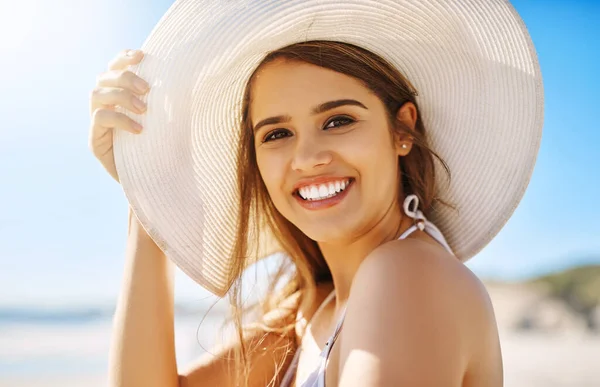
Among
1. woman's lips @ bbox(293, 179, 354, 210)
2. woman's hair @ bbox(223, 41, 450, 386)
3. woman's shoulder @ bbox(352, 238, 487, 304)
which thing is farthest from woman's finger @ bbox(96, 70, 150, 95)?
woman's shoulder @ bbox(352, 238, 487, 304)

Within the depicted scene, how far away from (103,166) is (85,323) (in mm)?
14831

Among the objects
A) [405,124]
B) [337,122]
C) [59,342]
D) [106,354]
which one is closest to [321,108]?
[337,122]

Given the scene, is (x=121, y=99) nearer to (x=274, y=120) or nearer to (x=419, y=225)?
Answer: (x=274, y=120)

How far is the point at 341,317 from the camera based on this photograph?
208cm

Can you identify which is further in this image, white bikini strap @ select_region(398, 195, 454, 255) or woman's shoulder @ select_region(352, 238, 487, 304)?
white bikini strap @ select_region(398, 195, 454, 255)

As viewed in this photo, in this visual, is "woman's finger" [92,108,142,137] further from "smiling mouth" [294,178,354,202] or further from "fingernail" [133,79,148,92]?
"smiling mouth" [294,178,354,202]

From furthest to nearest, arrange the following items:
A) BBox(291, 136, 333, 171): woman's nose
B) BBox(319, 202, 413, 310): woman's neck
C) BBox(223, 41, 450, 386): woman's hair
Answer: BBox(319, 202, 413, 310): woman's neck, BBox(223, 41, 450, 386): woman's hair, BBox(291, 136, 333, 171): woman's nose

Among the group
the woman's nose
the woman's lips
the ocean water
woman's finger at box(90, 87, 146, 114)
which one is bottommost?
the woman's lips

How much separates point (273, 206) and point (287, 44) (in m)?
0.77

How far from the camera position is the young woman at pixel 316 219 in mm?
1733

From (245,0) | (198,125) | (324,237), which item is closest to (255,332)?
(324,237)

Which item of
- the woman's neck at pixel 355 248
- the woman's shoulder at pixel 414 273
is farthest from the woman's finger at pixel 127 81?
the woman's shoulder at pixel 414 273

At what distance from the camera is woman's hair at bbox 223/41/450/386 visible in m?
2.21

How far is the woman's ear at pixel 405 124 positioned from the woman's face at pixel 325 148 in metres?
0.09
